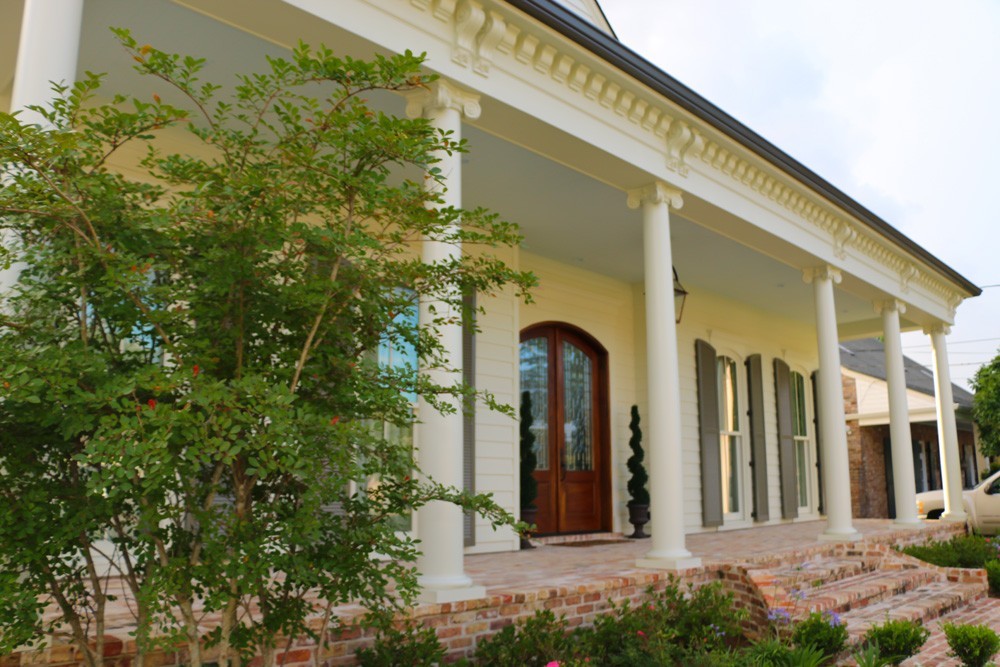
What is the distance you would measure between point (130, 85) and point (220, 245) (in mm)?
3345

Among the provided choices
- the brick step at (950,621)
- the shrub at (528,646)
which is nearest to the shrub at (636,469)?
the brick step at (950,621)

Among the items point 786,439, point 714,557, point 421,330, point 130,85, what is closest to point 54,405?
point 421,330

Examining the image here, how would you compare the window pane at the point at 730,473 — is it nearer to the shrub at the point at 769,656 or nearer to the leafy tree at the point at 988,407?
the shrub at the point at 769,656

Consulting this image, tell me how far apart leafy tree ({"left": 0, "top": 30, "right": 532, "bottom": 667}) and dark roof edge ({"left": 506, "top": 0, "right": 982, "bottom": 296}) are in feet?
8.52

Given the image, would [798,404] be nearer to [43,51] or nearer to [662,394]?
[662,394]

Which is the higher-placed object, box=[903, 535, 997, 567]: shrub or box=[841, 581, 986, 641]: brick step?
box=[903, 535, 997, 567]: shrub

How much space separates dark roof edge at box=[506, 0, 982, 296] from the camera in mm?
4922


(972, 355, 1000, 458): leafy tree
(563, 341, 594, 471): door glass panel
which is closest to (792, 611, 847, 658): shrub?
(563, 341, 594, 471): door glass panel

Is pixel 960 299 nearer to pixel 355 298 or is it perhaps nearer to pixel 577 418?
pixel 577 418

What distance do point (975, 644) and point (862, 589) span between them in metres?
1.83

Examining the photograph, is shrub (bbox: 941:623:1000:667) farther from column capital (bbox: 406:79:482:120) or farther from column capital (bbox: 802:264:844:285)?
column capital (bbox: 802:264:844:285)

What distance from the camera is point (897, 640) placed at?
456cm

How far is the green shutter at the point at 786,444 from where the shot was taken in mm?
12125

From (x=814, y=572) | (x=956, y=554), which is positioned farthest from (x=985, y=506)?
(x=814, y=572)
